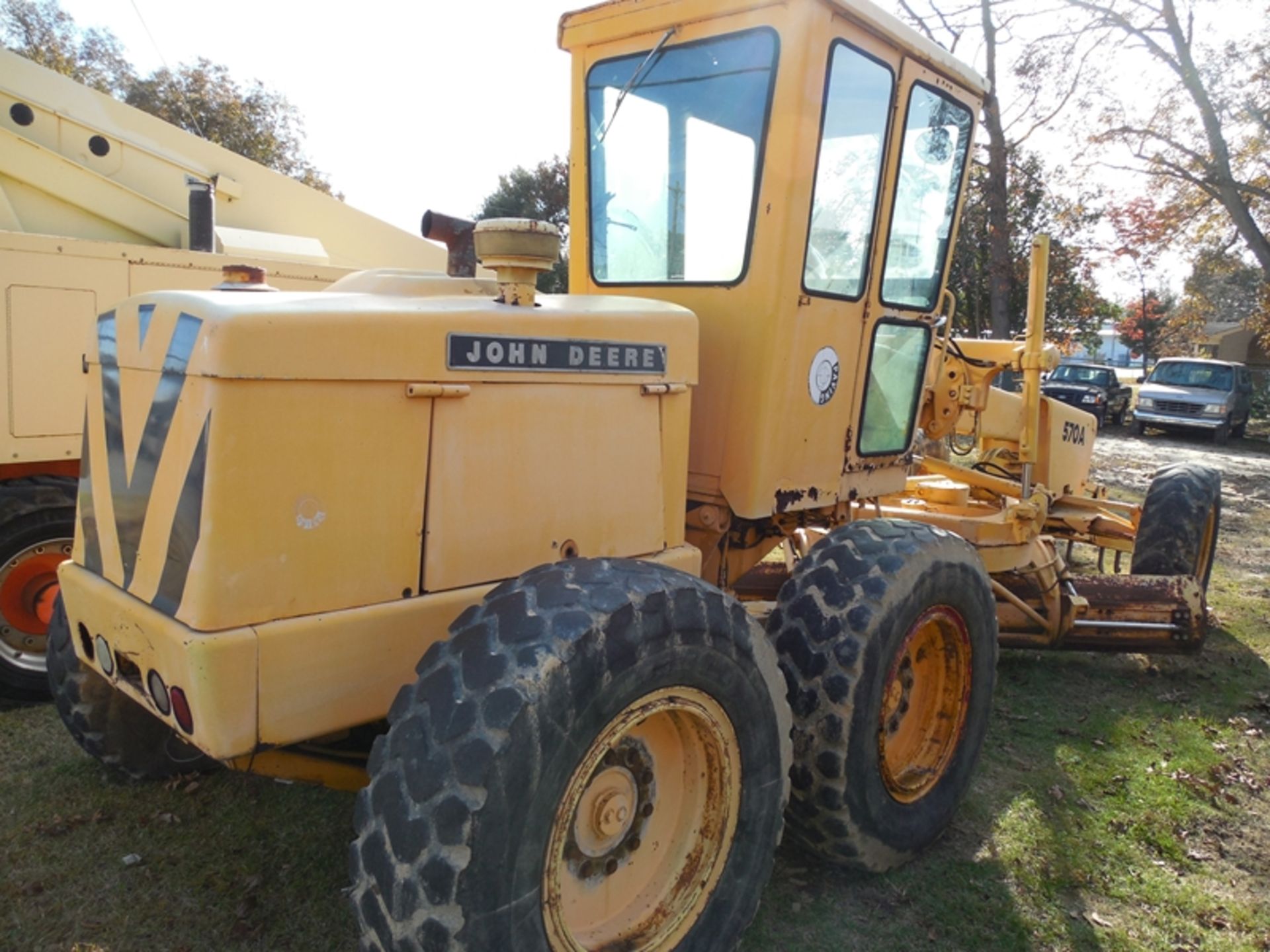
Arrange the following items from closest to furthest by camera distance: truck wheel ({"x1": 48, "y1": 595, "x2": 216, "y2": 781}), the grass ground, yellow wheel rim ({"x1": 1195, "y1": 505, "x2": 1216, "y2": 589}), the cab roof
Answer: the grass ground < truck wheel ({"x1": 48, "y1": 595, "x2": 216, "y2": 781}) < the cab roof < yellow wheel rim ({"x1": 1195, "y1": 505, "x2": 1216, "y2": 589})

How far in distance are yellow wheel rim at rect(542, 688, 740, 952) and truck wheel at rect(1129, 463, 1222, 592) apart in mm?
4575

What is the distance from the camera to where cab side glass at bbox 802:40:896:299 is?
3322 millimetres

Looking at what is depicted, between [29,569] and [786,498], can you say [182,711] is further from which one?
[29,569]

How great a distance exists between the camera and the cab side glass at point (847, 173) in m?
3.32

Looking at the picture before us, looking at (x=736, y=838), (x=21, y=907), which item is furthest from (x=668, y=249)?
(x=21, y=907)

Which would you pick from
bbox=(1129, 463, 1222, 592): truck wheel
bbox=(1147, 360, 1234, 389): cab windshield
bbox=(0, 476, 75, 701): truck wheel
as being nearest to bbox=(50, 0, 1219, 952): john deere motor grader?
bbox=(0, 476, 75, 701): truck wheel

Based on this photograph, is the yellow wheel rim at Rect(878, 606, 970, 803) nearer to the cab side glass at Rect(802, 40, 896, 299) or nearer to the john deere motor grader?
the john deere motor grader

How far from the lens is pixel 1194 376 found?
70.9 feet

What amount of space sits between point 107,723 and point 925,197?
3.75 metres

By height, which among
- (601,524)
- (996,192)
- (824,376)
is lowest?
(601,524)

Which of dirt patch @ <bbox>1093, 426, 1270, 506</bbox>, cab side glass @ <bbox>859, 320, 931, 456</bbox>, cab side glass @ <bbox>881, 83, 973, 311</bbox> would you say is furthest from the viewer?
dirt patch @ <bbox>1093, 426, 1270, 506</bbox>

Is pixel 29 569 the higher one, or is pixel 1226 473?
pixel 29 569

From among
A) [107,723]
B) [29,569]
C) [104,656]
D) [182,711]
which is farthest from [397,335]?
[29,569]

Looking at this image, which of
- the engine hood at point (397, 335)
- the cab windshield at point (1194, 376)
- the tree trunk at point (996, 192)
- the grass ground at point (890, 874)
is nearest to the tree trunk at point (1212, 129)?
the cab windshield at point (1194, 376)
